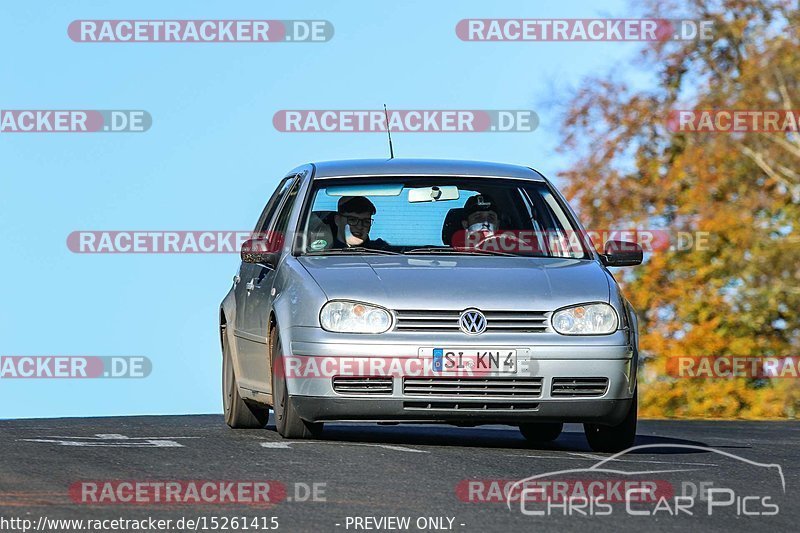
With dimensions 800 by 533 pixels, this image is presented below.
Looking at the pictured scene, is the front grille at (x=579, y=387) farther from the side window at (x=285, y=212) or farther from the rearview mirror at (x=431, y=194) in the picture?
the side window at (x=285, y=212)

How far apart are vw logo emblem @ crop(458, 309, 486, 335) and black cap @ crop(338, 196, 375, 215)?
5.42 ft

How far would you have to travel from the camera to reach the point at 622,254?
1104 centimetres

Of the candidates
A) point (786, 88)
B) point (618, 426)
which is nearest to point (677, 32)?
point (786, 88)

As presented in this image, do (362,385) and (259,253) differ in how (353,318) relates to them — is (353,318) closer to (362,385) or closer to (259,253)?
(362,385)

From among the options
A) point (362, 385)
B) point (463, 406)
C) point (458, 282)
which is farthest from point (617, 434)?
point (362, 385)

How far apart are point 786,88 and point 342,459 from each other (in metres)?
23.9

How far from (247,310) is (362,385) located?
2013 mm

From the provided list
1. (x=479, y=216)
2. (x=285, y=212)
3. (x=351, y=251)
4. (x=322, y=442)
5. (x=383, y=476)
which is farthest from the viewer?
(x=285, y=212)

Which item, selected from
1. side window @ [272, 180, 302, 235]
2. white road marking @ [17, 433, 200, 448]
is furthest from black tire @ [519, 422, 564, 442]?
white road marking @ [17, 433, 200, 448]

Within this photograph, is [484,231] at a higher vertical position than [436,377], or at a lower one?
higher

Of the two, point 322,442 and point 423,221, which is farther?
point 423,221

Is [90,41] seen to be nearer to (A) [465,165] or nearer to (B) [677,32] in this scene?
(A) [465,165]

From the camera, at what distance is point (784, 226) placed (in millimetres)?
30141

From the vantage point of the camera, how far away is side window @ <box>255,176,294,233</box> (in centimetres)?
1244
